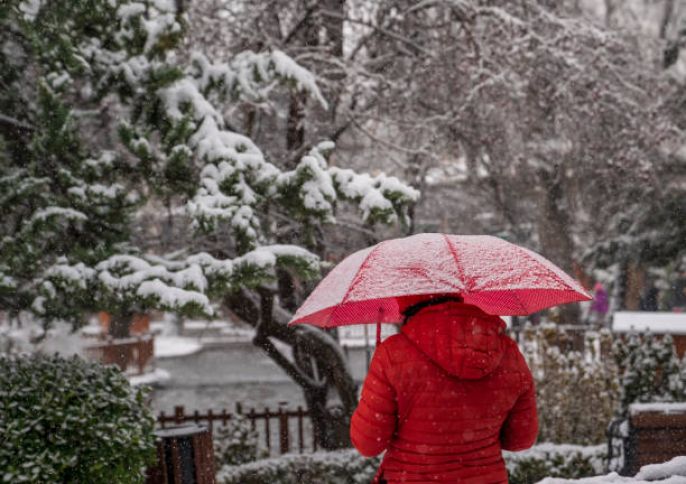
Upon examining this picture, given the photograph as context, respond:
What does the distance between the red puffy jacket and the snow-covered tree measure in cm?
301

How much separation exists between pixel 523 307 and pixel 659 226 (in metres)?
14.0

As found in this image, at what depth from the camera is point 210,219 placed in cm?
564

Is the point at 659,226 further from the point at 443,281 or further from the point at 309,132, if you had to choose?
the point at 443,281

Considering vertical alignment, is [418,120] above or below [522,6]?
below

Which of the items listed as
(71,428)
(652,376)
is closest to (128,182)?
(71,428)

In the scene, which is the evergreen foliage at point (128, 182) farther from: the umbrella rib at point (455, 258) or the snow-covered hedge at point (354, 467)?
the snow-covered hedge at point (354, 467)

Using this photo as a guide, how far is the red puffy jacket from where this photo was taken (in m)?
2.63

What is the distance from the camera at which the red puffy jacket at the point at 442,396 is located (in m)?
2.63

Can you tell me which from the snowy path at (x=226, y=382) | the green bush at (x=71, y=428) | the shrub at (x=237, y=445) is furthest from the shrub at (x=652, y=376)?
the snowy path at (x=226, y=382)

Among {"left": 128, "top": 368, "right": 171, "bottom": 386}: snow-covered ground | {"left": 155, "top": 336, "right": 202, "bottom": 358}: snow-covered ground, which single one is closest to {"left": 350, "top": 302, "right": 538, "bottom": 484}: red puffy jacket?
{"left": 128, "top": 368, "right": 171, "bottom": 386}: snow-covered ground

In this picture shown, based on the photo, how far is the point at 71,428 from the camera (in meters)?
4.82

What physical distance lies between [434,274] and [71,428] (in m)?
3.25

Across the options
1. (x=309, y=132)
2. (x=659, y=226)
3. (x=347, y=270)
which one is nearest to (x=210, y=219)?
(x=347, y=270)

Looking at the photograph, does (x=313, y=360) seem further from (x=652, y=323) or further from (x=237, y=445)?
(x=652, y=323)
